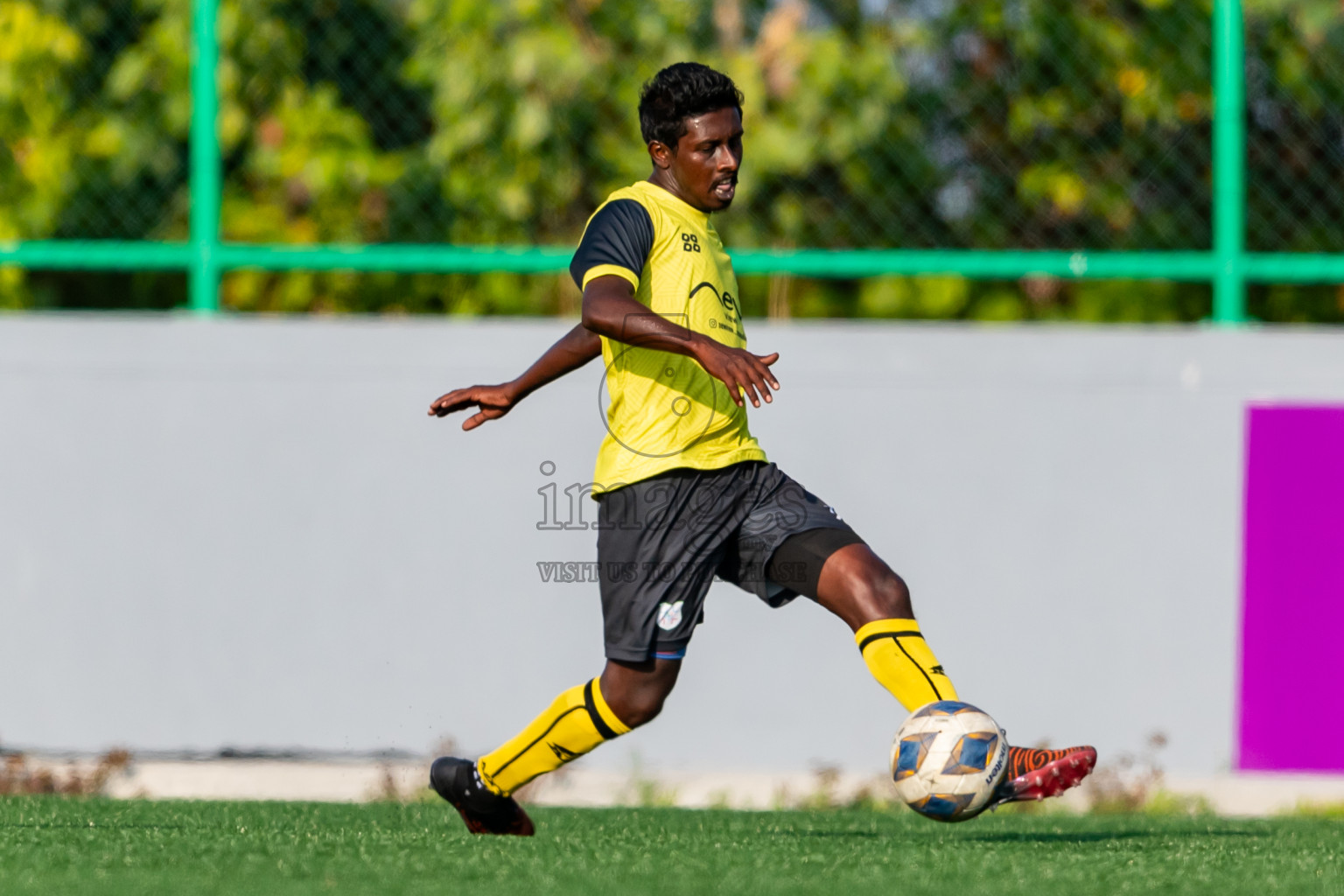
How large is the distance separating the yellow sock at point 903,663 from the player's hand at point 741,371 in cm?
68

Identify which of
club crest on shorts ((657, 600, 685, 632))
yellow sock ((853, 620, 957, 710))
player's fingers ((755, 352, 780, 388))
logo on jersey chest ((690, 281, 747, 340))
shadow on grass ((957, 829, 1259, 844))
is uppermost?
logo on jersey chest ((690, 281, 747, 340))

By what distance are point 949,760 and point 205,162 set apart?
380 cm

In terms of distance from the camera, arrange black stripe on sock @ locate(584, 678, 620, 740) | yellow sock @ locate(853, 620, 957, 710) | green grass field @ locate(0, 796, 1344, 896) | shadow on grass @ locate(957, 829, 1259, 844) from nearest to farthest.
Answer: green grass field @ locate(0, 796, 1344, 896) → yellow sock @ locate(853, 620, 957, 710) → black stripe on sock @ locate(584, 678, 620, 740) → shadow on grass @ locate(957, 829, 1259, 844)

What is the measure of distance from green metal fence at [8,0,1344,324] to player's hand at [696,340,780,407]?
2634 mm

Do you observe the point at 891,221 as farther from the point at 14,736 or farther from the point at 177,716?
the point at 14,736

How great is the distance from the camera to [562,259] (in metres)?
6.59

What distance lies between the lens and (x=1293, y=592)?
247 inches

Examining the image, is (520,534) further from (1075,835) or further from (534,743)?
(1075,835)

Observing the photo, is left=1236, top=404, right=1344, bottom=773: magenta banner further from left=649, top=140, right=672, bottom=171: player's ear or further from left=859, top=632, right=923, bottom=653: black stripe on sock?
left=649, top=140, right=672, bottom=171: player's ear

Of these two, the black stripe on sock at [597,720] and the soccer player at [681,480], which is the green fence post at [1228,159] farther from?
the black stripe on sock at [597,720]

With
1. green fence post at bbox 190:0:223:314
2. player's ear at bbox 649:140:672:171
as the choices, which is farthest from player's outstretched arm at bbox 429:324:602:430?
green fence post at bbox 190:0:223:314

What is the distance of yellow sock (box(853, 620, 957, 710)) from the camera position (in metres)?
4.24

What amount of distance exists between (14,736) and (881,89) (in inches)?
145

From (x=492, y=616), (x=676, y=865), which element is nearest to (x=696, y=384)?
(x=676, y=865)
